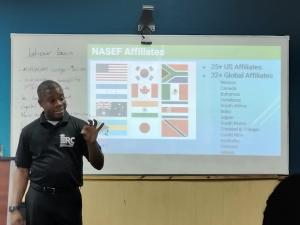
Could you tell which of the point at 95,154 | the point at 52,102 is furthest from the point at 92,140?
the point at 52,102

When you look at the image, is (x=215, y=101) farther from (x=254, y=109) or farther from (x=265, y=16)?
(x=265, y=16)

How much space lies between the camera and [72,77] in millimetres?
3541

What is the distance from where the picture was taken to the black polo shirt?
2469mm

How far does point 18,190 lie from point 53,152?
0.33 m

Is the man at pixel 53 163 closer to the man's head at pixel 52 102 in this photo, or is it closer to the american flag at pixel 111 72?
the man's head at pixel 52 102

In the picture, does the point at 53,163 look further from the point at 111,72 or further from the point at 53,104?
the point at 111,72

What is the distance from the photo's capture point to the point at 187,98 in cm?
355

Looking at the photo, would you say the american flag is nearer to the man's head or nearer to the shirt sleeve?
the man's head

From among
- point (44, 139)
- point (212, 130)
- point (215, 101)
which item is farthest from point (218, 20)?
point (44, 139)

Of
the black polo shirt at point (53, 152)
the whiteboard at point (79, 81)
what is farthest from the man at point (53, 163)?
the whiteboard at point (79, 81)

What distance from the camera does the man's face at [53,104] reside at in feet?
8.35

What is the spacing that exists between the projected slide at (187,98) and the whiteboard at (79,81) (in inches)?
2.0

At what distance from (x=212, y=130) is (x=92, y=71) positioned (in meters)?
1.11

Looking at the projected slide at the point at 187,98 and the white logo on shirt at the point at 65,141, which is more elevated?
the projected slide at the point at 187,98
